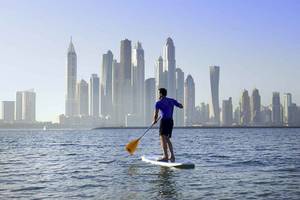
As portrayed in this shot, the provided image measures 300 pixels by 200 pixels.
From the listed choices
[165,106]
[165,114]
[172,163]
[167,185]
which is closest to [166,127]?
[165,114]

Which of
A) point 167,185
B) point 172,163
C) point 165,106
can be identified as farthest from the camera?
point 165,106

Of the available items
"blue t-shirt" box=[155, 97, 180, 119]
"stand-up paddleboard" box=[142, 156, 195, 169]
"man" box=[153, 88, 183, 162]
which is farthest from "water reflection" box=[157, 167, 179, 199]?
"blue t-shirt" box=[155, 97, 180, 119]

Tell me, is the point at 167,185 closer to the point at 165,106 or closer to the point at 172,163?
the point at 172,163

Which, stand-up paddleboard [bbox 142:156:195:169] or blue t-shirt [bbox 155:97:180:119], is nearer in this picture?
stand-up paddleboard [bbox 142:156:195:169]

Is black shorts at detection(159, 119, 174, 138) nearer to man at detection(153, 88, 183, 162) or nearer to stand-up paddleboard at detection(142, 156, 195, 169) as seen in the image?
man at detection(153, 88, 183, 162)

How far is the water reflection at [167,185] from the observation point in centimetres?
1077

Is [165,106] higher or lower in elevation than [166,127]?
higher

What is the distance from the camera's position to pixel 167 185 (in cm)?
1241

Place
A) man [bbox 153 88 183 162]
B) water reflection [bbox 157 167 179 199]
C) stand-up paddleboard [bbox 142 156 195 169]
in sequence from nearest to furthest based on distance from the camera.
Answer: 1. water reflection [bbox 157 167 179 199]
2. stand-up paddleboard [bbox 142 156 195 169]
3. man [bbox 153 88 183 162]

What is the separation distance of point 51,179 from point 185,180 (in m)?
4.09

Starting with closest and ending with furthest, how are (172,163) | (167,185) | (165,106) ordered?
(167,185)
(172,163)
(165,106)

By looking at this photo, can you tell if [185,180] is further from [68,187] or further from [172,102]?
[172,102]

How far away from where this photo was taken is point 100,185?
41.2 ft

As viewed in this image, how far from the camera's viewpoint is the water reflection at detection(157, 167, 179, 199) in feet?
35.3
